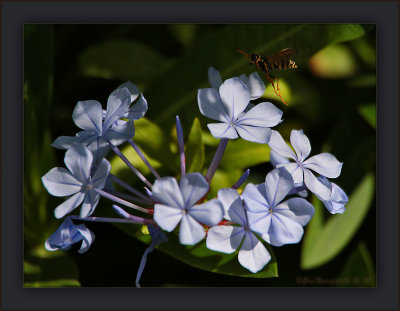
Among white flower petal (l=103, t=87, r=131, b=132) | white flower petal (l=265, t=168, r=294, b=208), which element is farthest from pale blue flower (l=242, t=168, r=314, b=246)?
white flower petal (l=103, t=87, r=131, b=132)

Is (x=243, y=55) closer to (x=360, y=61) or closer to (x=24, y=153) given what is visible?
(x=360, y=61)

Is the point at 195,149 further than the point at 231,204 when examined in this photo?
Yes

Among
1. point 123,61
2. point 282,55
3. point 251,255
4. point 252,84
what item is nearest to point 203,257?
point 251,255

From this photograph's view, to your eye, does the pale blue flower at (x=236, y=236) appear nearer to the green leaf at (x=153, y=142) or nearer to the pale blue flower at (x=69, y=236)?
the pale blue flower at (x=69, y=236)

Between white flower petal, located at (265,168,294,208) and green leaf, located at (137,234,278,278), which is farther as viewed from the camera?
green leaf, located at (137,234,278,278)

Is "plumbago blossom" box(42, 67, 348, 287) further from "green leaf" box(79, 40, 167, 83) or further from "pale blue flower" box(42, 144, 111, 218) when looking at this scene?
"green leaf" box(79, 40, 167, 83)

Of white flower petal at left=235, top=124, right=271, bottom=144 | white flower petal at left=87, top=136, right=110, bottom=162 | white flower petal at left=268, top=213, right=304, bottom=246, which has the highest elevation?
white flower petal at left=235, top=124, right=271, bottom=144

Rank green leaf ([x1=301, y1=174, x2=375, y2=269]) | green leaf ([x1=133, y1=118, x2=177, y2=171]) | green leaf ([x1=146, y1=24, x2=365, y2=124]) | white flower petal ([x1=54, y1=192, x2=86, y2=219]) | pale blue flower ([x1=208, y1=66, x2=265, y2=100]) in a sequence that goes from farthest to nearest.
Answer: green leaf ([x1=301, y1=174, x2=375, y2=269]) < green leaf ([x1=146, y1=24, x2=365, y2=124]) < green leaf ([x1=133, y1=118, x2=177, y2=171]) < pale blue flower ([x1=208, y1=66, x2=265, y2=100]) < white flower petal ([x1=54, y1=192, x2=86, y2=219])

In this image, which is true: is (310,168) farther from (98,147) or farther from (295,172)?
(98,147)
